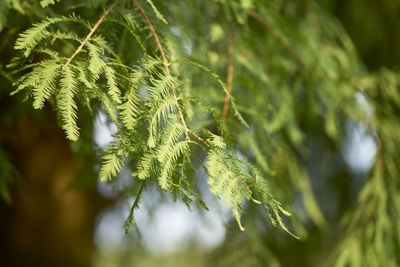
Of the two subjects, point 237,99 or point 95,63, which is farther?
point 237,99

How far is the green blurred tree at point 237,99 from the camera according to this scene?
2.18ft

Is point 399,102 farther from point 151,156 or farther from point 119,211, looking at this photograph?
point 119,211

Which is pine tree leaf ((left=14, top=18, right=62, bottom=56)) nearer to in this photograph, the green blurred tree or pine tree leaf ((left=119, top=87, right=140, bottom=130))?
the green blurred tree

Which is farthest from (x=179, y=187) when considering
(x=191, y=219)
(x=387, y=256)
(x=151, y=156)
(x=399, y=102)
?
(x=191, y=219)

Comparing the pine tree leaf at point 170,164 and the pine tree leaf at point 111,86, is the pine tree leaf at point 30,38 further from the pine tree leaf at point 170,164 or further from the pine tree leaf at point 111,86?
the pine tree leaf at point 170,164

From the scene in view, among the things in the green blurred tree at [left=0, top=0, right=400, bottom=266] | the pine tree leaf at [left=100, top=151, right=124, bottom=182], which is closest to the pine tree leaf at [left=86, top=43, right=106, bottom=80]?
the green blurred tree at [left=0, top=0, right=400, bottom=266]

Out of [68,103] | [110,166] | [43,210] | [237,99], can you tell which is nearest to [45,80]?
[68,103]

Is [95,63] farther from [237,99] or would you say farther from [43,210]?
[43,210]

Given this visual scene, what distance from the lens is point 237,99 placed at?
116 centimetres

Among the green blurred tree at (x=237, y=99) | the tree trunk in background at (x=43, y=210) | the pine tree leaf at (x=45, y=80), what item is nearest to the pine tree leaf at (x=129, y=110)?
the green blurred tree at (x=237, y=99)

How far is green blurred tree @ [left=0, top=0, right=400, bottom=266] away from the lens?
0.67m

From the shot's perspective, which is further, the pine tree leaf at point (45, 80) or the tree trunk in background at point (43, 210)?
the tree trunk in background at point (43, 210)

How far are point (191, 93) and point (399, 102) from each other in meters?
1.32

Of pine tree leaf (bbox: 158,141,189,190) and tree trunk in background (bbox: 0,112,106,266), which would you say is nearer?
pine tree leaf (bbox: 158,141,189,190)
